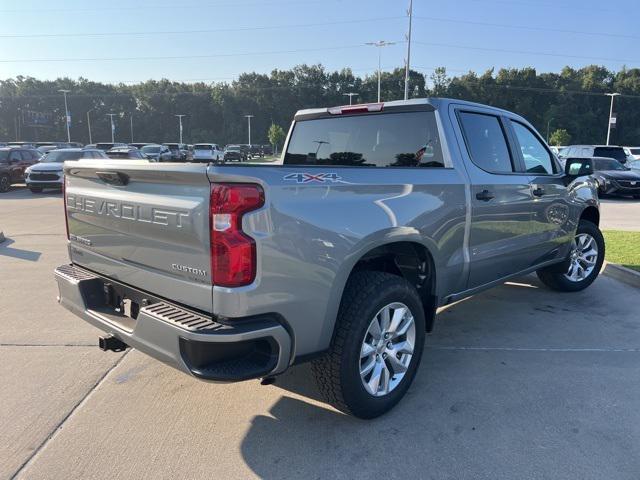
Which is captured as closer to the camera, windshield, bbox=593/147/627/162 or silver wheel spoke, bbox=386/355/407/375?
silver wheel spoke, bbox=386/355/407/375

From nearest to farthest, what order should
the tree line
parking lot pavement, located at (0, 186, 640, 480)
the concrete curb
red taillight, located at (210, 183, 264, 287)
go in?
red taillight, located at (210, 183, 264, 287) < parking lot pavement, located at (0, 186, 640, 480) < the concrete curb < the tree line

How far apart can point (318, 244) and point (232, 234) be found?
48cm

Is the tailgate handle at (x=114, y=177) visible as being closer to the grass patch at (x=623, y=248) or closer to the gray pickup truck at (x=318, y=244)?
the gray pickup truck at (x=318, y=244)

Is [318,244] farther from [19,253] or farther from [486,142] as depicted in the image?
[19,253]

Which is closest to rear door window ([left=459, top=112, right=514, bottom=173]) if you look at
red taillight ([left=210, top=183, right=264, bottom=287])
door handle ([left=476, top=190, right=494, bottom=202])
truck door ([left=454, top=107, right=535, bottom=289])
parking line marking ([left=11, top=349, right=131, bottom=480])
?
truck door ([left=454, top=107, right=535, bottom=289])

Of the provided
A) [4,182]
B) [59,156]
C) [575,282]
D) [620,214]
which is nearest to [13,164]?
[4,182]

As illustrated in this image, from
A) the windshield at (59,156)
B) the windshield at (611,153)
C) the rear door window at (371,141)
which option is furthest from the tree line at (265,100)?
the rear door window at (371,141)

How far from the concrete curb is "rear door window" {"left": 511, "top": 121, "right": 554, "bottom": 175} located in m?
2.21

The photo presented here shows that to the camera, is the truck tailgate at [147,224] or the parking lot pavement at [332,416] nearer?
the truck tailgate at [147,224]

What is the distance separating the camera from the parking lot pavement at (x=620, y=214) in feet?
37.4

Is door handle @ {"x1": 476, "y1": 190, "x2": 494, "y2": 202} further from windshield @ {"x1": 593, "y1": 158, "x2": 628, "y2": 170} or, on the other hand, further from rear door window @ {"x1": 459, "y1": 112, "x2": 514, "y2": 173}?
windshield @ {"x1": 593, "y1": 158, "x2": 628, "y2": 170}

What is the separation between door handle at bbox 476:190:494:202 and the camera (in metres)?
3.79

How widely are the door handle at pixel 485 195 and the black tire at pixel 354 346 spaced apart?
1.13 m

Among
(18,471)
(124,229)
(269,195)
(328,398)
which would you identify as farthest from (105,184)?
(328,398)
